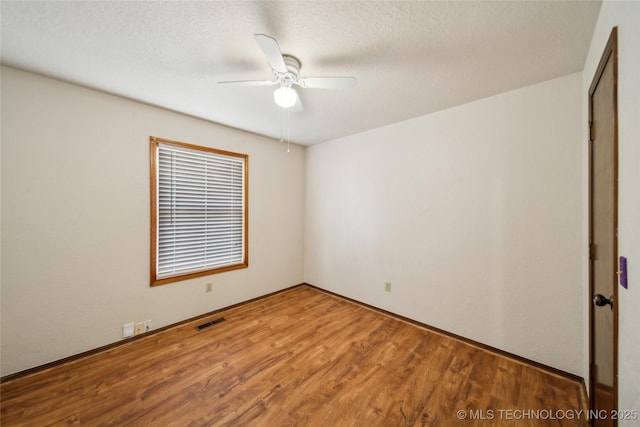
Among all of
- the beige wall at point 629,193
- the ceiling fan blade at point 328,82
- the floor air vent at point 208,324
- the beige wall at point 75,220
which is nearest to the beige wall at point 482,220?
the beige wall at point 629,193

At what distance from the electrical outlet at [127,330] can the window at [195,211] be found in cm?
45

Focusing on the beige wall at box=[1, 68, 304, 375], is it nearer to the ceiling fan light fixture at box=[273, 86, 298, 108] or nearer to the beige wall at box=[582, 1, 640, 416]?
the ceiling fan light fixture at box=[273, 86, 298, 108]

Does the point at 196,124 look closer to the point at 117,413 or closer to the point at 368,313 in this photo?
the point at 117,413

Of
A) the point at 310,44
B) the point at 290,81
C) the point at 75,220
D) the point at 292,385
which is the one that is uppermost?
the point at 310,44

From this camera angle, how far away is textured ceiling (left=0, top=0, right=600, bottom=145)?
1.32 metres

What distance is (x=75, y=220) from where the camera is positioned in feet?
7.03

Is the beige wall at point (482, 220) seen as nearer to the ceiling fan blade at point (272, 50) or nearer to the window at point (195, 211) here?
the window at point (195, 211)

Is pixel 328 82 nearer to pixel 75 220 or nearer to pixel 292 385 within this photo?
pixel 292 385

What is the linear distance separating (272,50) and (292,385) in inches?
93.6

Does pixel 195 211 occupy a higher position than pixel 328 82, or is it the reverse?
pixel 328 82

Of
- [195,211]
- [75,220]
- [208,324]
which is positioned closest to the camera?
[75,220]

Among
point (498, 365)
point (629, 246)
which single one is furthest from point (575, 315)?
point (629, 246)

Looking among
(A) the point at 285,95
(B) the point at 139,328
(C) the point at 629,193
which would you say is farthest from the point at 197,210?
(C) the point at 629,193

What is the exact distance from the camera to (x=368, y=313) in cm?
314
